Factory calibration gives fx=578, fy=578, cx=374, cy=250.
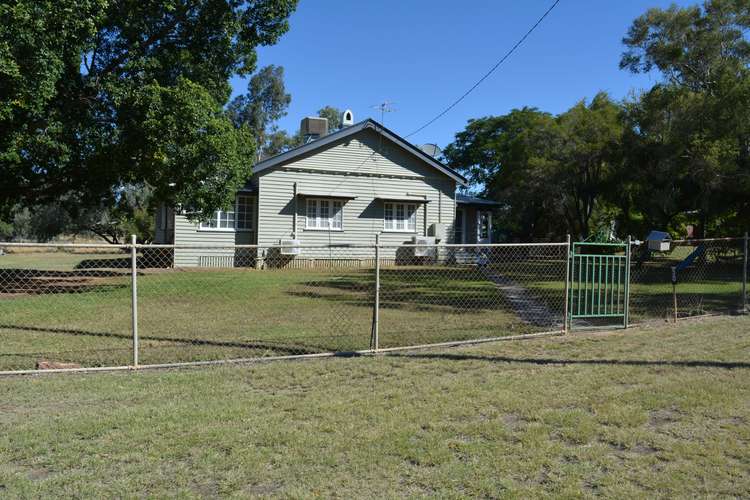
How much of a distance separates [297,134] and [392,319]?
165ft

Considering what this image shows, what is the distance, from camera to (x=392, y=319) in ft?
34.0

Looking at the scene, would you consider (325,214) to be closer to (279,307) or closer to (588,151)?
(279,307)

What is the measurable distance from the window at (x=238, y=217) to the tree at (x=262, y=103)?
31.2 meters

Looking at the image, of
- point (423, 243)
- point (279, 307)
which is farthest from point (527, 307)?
point (423, 243)

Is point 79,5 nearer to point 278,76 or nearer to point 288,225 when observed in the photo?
point 288,225

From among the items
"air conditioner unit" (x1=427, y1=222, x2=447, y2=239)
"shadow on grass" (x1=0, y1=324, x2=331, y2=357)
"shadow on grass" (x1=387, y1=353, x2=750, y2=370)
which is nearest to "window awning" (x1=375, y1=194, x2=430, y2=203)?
"air conditioner unit" (x1=427, y1=222, x2=447, y2=239)

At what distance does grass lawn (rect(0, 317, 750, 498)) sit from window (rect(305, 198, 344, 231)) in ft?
55.2

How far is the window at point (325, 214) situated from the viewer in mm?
23719

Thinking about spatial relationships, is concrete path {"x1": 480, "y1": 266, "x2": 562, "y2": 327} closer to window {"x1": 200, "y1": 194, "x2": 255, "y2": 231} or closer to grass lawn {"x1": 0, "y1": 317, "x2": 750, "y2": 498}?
→ grass lawn {"x1": 0, "y1": 317, "x2": 750, "y2": 498}

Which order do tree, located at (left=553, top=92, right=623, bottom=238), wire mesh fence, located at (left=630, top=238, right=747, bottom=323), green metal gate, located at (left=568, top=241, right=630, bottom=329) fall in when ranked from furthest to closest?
1. tree, located at (left=553, top=92, right=623, bottom=238)
2. wire mesh fence, located at (left=630, top=238, right=747, bottom=323)
3. green metal gate, located at (left=568, top=241, right=630, bottom=329)

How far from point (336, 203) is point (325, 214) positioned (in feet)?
2.13

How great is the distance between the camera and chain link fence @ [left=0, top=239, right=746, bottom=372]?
757cm

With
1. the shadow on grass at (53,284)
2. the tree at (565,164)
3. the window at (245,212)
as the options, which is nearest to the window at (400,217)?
the window at (245,212)

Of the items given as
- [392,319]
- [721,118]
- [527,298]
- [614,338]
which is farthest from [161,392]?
[721,118]
